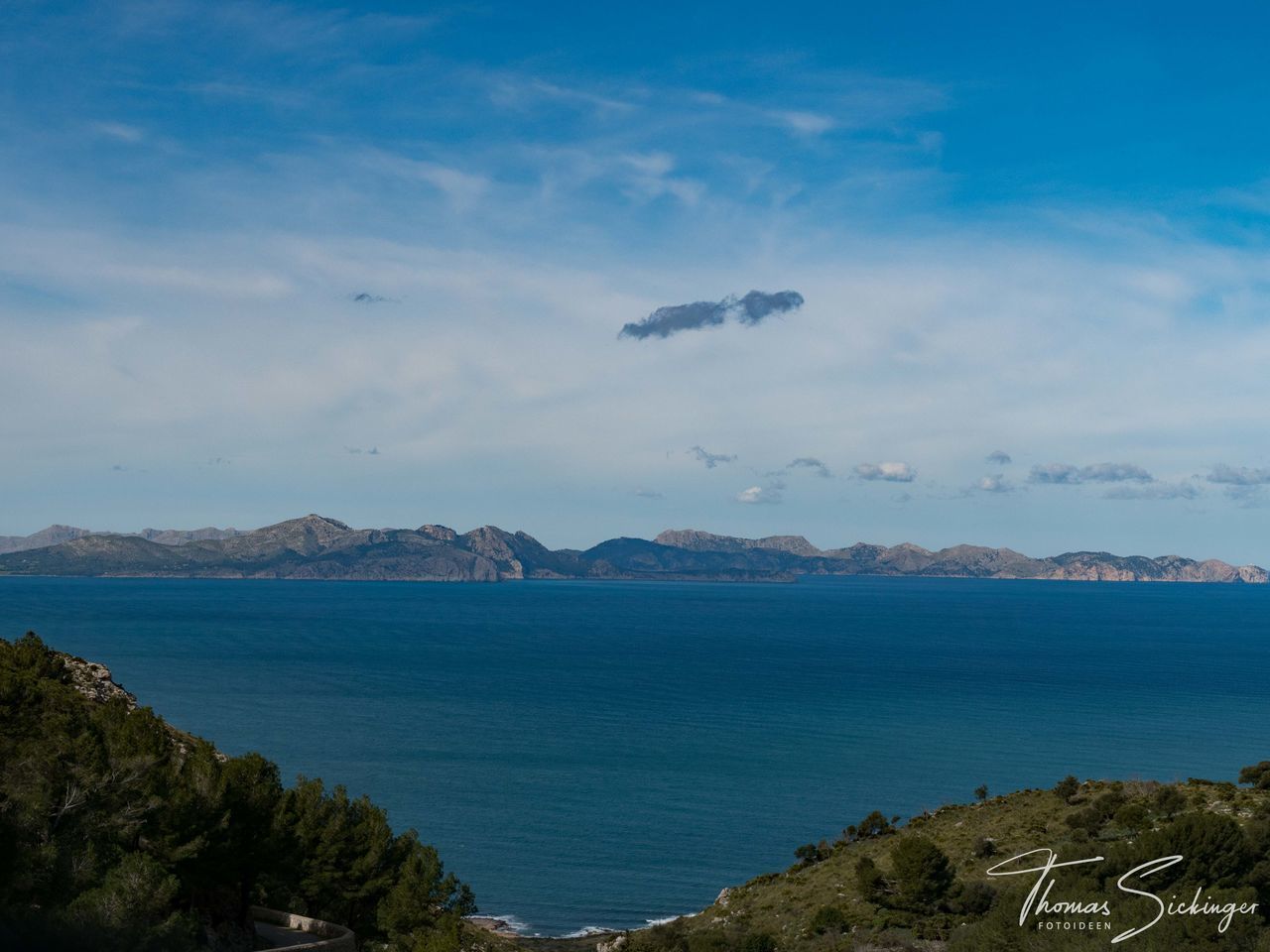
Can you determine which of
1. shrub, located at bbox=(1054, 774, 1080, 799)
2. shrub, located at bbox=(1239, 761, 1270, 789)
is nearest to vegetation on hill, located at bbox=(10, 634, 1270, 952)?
shrub, located at bbox=(1239, 761, 1270, 789)

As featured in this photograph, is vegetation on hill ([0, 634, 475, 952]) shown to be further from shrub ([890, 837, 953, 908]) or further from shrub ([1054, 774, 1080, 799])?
shrub ([1054, 774, 1080, 799])

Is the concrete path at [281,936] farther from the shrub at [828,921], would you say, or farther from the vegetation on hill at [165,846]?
the shrub at [828,921]

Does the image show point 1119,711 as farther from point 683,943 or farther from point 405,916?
point 405,916

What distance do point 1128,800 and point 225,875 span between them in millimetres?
32957

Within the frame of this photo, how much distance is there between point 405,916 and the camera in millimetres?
31484

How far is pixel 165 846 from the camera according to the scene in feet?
88.7

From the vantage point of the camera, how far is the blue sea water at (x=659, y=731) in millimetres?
55062

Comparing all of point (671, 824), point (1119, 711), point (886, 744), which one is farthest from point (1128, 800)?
point (1119, 711)

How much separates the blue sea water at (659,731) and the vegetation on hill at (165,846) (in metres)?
14.7

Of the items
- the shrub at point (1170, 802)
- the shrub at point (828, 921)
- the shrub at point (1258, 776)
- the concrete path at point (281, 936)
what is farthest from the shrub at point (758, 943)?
the shrub at point (1258, 776)

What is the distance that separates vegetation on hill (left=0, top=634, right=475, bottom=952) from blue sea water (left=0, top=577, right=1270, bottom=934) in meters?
14.7

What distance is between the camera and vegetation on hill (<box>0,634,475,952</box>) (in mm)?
21625

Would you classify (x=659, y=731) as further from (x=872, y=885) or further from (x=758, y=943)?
(x=758, y=943)

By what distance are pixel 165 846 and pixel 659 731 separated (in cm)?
6164
